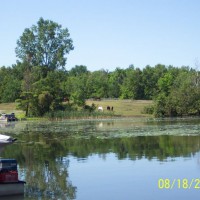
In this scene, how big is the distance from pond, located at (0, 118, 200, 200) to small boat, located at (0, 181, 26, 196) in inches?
16.4

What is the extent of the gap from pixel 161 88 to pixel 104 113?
141 feet

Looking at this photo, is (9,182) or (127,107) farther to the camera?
(127,107)

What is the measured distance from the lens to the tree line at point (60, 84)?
9744 cm

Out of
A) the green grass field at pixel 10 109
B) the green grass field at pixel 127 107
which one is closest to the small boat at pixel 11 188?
the green grass field at pixel 127 107

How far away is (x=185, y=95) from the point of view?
99000 millimetres

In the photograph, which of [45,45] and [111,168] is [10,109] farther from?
[111,168]

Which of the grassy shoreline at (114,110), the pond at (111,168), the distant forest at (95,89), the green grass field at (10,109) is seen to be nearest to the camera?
the pond at (111,168)

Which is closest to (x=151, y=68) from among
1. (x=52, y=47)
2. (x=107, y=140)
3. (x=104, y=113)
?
(x=52, y=47)

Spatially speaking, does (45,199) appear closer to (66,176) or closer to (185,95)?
(66,176)
